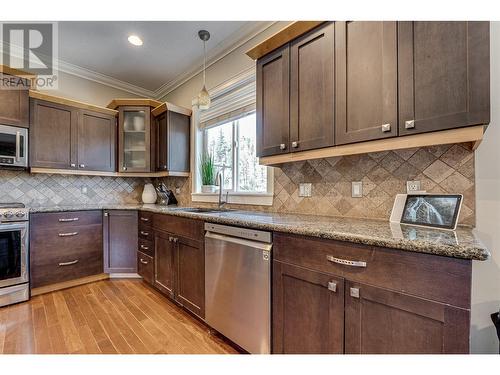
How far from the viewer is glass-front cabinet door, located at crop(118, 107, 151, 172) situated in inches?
133

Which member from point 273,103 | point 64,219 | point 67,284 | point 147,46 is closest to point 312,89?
point 273,103

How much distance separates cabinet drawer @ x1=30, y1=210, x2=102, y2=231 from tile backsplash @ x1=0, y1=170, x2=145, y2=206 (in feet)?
2.16

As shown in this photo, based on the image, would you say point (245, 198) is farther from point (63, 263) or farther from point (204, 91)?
point (63, 263)

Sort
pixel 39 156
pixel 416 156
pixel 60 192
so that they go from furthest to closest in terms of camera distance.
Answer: pixel 60 192 → pixel 39 156 → pixel 416 156

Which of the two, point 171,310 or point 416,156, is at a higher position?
point 416,156

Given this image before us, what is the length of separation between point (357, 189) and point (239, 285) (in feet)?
3.44

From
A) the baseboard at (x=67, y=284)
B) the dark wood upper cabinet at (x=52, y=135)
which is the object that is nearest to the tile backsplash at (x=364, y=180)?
the dark wood upper cabinet at (x=52, y=135)

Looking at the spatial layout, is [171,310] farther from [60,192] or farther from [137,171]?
[60,192]

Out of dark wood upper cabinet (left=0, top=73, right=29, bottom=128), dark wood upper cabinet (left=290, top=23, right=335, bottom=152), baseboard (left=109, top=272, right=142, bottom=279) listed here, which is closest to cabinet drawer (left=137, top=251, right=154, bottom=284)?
baseboard (left=109, top=272, right=142, bottom=279)

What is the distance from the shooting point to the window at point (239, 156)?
8.33 feet

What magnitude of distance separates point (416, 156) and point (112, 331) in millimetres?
2480

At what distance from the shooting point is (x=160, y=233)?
2.46m
